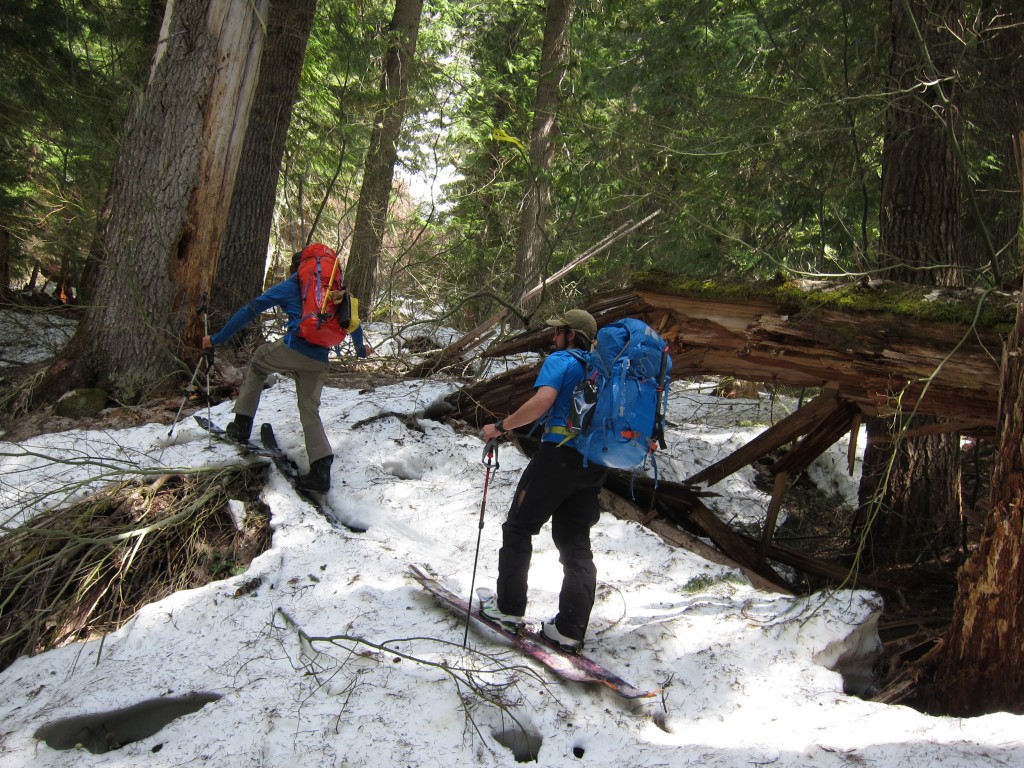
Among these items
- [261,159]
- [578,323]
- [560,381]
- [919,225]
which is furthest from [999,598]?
[261,159]

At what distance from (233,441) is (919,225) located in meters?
6.00

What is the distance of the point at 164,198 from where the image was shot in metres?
6.75

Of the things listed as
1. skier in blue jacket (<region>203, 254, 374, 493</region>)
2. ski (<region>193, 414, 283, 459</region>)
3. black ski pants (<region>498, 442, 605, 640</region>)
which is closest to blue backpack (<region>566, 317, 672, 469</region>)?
black ski pants (<region>498, 442, 605, 640</region>)

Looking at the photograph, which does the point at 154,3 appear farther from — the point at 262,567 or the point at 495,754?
the point at 495,754

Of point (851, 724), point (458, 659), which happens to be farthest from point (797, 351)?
point (458, 659)

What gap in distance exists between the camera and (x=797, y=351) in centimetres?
511

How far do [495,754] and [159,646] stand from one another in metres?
2.09

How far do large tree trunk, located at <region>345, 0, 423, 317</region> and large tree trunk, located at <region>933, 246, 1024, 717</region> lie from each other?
327 inches

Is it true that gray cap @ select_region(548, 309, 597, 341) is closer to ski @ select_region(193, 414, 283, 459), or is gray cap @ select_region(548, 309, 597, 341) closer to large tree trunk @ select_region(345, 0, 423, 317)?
ski @ select_region(193, 414, 283, 459)

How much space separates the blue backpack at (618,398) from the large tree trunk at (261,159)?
567 cm

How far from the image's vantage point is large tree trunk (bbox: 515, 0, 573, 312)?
12758 mm

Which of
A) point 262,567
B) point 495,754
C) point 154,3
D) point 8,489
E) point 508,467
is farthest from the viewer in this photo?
point 154,3

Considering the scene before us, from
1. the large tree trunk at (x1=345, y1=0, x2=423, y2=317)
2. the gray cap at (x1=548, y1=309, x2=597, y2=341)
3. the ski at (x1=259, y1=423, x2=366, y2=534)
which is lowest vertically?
the ski at (x1=259, y1=423, x2=366, y2=534)

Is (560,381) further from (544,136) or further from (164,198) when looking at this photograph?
(544,136)
